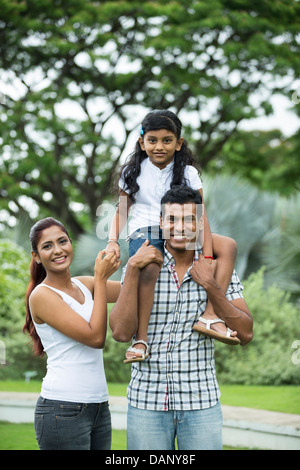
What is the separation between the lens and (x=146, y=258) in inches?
99.7

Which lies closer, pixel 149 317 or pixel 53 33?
pixel 149 317

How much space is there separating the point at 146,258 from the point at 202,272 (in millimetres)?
245

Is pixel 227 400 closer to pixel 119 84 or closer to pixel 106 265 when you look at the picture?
pixel 106 265

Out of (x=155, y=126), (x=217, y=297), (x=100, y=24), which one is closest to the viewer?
(x=217, y=297)

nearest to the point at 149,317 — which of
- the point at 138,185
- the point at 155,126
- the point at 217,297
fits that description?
the point at 217,297

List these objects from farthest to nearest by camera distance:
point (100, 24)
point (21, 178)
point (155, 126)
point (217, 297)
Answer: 1. point (21, 178)
2. point (100, 24)
3. point (155, 126)
4. point (217, 297)

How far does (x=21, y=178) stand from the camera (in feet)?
47.4

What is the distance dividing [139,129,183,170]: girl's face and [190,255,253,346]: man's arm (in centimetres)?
60

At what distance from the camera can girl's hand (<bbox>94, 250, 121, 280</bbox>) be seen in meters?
2.62

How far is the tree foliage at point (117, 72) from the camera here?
1300cm

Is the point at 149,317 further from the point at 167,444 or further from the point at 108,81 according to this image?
the point at 108,81

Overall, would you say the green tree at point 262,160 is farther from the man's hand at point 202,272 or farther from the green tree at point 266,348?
the man's hand at point 202,272

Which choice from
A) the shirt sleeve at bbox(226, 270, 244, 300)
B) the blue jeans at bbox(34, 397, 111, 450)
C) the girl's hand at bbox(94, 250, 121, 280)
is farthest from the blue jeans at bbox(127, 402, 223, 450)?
the girl's hand at bbox(94, 250, 121, 280)
